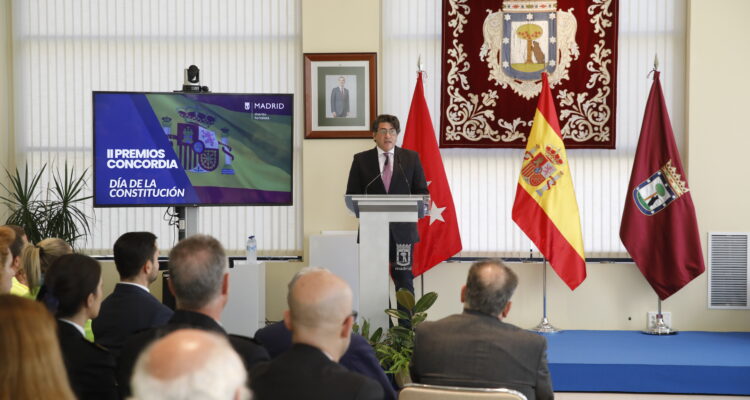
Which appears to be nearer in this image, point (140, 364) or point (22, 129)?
point (140, 364)

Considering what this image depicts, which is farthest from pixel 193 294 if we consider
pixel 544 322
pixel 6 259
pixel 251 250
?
pixel 544 322

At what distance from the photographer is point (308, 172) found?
7129 mm

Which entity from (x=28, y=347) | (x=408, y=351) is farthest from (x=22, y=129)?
(x=28, y=347)

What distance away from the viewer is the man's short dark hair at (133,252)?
352 cm

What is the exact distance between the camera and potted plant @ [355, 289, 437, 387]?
4688 mm

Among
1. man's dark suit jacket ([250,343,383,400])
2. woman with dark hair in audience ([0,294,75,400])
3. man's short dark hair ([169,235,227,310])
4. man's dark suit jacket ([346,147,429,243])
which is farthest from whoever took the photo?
man's dark suit jacket ([346,147,429,243])

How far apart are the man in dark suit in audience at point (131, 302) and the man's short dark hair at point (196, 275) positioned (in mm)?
729

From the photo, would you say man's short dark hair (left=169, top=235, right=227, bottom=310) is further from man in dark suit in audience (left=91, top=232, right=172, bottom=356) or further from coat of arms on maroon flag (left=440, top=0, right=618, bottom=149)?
coat of arms on maroon flag (left=440, top=0, right=618, bottom=149)

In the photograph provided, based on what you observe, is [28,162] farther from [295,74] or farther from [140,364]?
[140,364]

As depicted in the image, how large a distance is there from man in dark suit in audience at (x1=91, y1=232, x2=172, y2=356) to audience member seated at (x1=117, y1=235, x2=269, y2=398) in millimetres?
709

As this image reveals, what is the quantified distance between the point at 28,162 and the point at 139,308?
181 inches

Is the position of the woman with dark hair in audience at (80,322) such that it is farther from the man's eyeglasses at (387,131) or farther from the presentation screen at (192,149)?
the man's eyeglasses at (387,131)

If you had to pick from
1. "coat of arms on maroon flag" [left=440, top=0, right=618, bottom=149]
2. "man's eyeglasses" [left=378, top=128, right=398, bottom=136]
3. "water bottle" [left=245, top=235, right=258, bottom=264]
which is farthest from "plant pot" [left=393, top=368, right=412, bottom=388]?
"coat of arms on maroon flag" [left=440, top=0, right=618, bottom=149]

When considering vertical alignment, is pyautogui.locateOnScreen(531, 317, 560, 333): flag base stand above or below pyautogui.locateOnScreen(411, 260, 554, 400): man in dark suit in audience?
below
